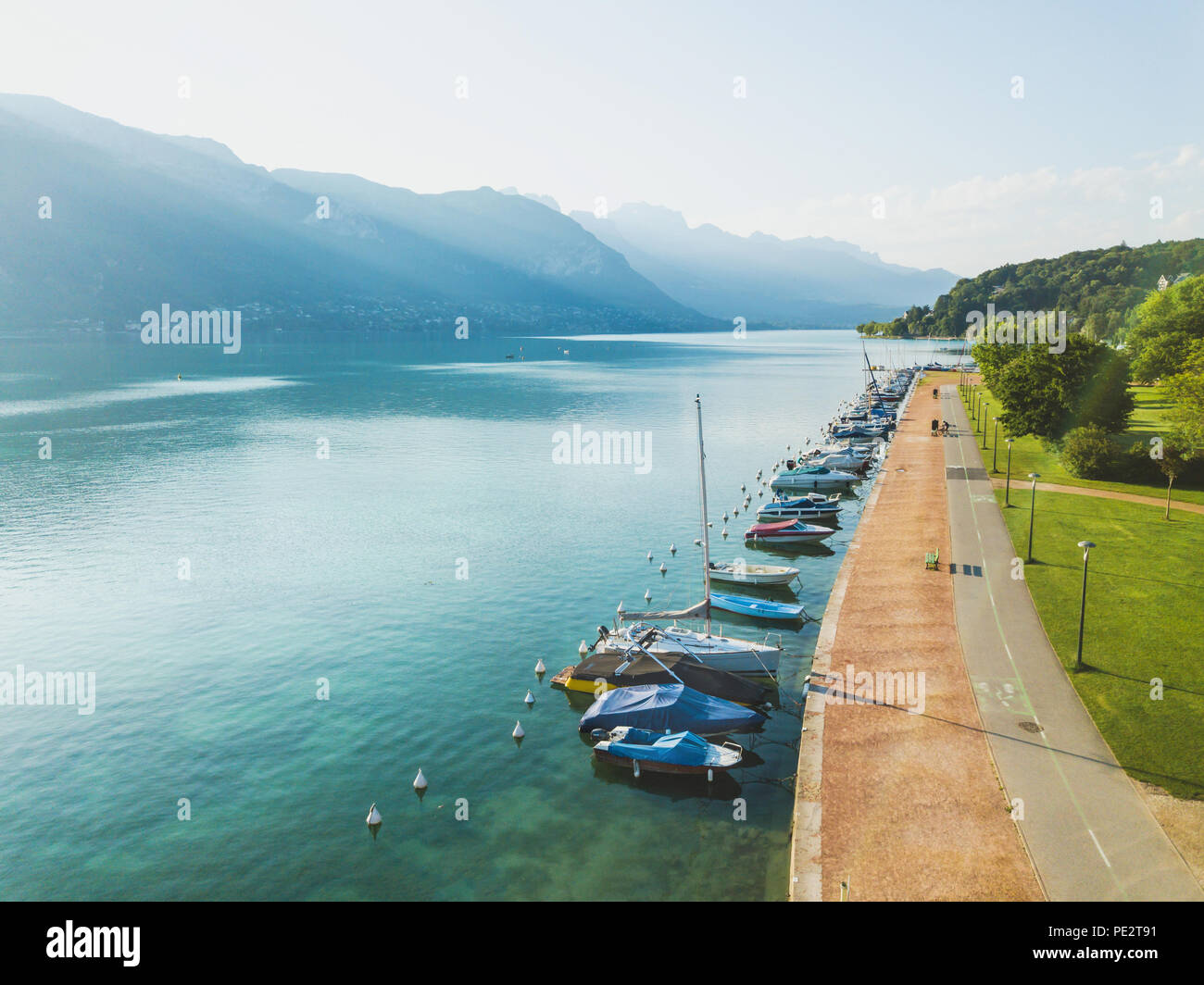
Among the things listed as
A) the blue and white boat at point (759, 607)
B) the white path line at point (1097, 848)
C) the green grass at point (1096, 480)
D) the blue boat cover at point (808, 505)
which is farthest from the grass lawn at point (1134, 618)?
the blue boat cover at point (808, 505)

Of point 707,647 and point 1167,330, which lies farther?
point 1167,330

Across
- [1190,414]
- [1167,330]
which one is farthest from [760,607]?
[1167,330]

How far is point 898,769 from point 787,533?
114ft

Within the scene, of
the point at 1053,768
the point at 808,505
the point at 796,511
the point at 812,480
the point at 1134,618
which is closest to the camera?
the point at 1053,768

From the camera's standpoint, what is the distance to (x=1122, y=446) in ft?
233

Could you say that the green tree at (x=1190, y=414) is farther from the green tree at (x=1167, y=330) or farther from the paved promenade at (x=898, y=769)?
the green tree at (x=1167, y=330)

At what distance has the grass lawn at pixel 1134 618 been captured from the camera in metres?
25.9

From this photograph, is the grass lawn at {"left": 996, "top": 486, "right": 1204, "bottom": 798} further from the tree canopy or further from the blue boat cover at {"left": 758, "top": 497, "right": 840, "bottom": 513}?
the tree canopy

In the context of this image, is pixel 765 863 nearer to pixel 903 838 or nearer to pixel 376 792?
pixel 903 838

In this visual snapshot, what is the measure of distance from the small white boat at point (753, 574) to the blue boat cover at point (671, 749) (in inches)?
843

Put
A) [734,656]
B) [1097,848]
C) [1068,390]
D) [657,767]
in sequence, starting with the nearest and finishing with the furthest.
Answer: [1097,848] < [657,767] < [734,656] < [1068,390]

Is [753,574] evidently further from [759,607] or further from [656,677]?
[656,677]

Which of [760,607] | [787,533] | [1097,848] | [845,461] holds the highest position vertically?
[845,461]
